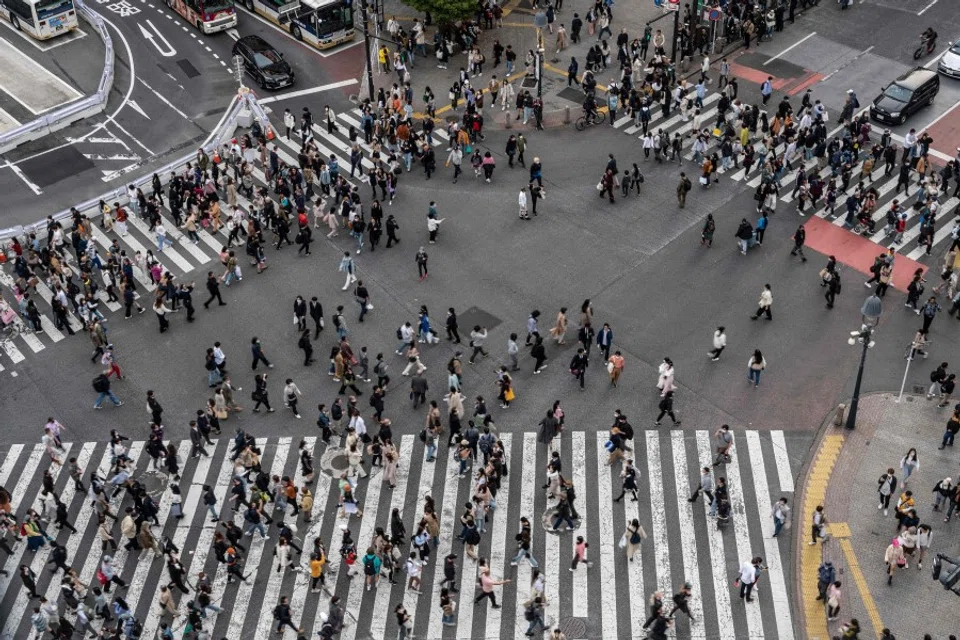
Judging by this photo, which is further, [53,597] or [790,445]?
[790,445]

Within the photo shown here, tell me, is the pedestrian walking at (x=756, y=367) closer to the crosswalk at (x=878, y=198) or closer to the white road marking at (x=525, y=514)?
the white road marking at (x=525, y=514)

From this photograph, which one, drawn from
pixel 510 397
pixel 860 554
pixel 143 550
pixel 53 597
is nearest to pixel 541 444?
pixel 510 397

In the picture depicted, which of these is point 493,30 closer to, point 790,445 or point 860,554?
point 790,445

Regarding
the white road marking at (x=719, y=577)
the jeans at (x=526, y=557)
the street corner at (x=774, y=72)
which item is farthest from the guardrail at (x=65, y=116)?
the white road marking at (x=719, y=577)

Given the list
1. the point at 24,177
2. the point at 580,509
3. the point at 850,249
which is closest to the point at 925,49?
the point at 850,249

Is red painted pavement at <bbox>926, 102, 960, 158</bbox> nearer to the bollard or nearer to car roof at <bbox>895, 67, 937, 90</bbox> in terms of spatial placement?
car roof at <bbox>895, 67, 937, 90</bbox>

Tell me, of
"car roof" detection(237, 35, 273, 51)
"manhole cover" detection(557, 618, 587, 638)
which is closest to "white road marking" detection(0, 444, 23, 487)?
"manhole cover" detection(557, 618, 587, 638)
